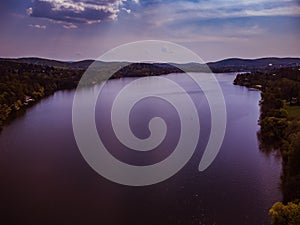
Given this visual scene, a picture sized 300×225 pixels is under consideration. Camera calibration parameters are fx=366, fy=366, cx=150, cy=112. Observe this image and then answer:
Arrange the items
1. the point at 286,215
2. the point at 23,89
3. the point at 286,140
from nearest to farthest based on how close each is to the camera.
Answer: the point at 286,215 < the point at 286,140 < the point at 23,89

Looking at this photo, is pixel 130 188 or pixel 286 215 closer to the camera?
pixel 286 215

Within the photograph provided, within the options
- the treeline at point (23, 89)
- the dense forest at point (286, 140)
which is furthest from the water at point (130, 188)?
the treeline at point (23, 89)

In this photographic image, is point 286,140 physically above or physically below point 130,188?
above

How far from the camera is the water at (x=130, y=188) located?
15.7ft

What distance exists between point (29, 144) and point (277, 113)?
19.7ft

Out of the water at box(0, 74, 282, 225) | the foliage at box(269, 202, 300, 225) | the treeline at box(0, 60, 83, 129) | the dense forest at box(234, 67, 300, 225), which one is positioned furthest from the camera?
the treeline at box(0, 60, 83, 129)

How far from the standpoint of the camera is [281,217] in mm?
3928

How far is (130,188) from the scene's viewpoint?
5.68 m

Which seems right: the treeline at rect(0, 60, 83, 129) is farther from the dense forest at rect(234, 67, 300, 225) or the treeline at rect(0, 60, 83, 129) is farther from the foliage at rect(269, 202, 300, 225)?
the foliage at rect(269, 202, 300, 225)

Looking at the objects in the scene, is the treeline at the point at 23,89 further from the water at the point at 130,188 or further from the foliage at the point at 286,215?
the foliage at the point at 286,215

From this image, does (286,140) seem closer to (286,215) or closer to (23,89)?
(286,215)

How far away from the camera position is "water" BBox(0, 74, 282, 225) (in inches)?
189

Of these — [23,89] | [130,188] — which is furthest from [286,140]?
[23,89]

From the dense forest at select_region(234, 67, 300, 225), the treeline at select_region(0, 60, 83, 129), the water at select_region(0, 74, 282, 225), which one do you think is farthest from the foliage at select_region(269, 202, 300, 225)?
the treeline at select_region(0, 60, 83, 129)
